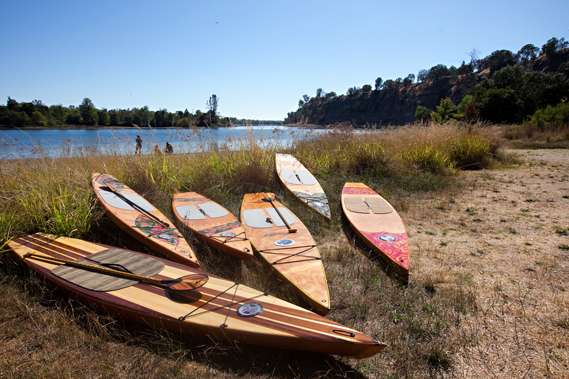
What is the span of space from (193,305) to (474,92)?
38.1m

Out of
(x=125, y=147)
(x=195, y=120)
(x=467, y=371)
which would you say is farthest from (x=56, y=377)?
(x=195, y=120)

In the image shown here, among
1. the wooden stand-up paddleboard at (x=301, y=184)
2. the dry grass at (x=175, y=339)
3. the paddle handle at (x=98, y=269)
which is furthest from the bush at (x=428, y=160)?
the paddle handle at (x=98, y=269)

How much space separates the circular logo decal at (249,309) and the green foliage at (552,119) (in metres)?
16.8

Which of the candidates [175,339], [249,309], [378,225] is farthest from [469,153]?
[175,339]

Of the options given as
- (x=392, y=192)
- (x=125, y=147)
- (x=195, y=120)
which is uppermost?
(x=195, y=120)

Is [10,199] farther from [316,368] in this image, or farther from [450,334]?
[450,334]

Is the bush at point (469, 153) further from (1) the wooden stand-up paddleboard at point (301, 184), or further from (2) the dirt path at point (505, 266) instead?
(1) the wooden stand-up paddleboard at point (301, 184)

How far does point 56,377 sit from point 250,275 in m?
1.47

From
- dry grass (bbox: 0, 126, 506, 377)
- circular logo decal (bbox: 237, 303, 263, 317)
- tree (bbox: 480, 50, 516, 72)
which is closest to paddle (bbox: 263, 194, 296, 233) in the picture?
dry grass (bbox: 0, 126, 506, 377)

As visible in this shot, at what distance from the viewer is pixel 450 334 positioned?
6.64ft

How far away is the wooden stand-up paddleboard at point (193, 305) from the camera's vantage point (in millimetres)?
1811

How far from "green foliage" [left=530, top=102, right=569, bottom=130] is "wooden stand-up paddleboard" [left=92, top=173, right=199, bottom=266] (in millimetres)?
16694

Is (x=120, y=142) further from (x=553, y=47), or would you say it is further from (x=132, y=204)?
(x=553, y=47)

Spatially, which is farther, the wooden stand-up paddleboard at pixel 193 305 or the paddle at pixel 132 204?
the paddle at pixel 132 204
